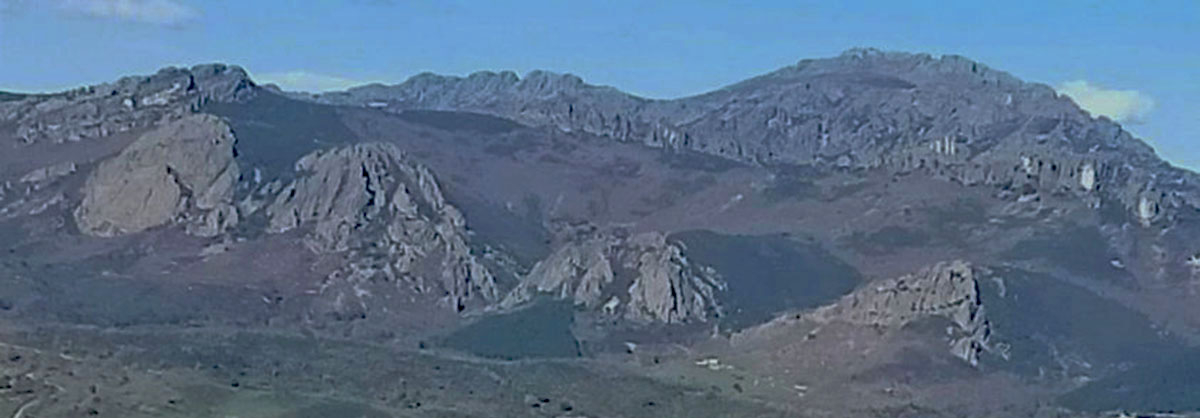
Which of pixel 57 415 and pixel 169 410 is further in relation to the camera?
pixel 169 410

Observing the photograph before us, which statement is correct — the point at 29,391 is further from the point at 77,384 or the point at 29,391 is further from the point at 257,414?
the point at 257,414

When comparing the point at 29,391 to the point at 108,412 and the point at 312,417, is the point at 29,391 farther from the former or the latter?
the point at 312,417

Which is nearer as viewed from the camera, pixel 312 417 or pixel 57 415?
pixel 57 415

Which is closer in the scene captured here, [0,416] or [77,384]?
[0,416]

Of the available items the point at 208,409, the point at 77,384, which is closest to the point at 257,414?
the point at 208,409

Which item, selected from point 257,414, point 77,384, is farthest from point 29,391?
point 257,414

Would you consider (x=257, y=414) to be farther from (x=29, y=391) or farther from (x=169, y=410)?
(x=29, y=391)

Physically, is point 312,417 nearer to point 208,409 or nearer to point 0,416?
point 208,409
